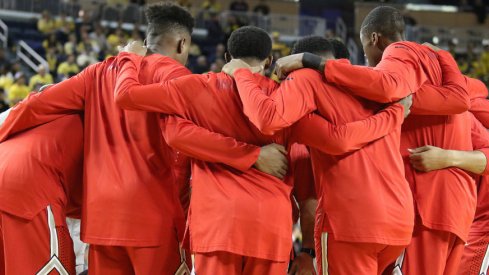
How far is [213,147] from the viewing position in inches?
163

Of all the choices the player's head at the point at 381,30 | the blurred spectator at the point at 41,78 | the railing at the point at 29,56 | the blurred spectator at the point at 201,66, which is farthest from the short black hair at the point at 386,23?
the railing at the point at 29,56

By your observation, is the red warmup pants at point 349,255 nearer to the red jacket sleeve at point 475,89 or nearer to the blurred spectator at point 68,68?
the red jacket sleeve at point 475,89

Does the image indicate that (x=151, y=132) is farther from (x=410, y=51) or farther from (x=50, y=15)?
(x=50, y=15)

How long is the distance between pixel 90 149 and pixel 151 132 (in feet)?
1.30

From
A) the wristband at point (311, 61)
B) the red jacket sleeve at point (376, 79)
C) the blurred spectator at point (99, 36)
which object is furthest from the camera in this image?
the blurred spectator at point (99, 36)

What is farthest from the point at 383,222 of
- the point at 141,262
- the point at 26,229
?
the point at 26,229

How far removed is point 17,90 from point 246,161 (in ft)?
37.6

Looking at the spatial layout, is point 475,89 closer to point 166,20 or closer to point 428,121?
point 428,121

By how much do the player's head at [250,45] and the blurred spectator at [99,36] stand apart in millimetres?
14171

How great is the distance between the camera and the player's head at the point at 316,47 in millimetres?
4742

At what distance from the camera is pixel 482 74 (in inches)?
765

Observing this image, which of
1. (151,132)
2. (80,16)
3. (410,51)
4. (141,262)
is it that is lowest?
(80,16)

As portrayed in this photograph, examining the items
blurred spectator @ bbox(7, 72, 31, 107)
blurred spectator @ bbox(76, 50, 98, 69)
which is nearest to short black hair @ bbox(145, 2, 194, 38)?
blurred spectator @ bbox(7, 72, 31, 107)

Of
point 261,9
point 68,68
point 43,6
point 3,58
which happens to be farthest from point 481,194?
point 261,9
